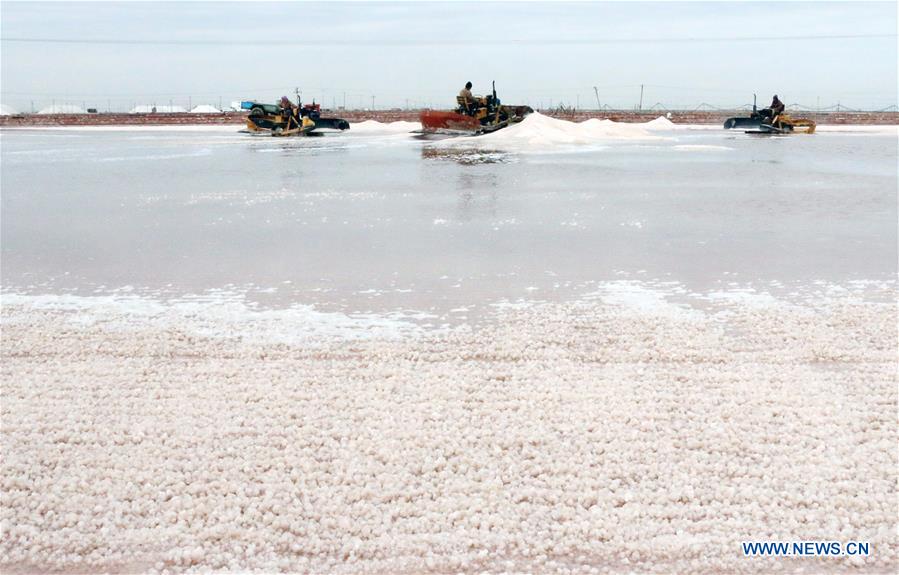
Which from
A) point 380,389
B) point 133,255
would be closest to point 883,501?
point 380,389

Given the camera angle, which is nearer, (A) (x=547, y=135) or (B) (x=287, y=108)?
(A) (x=547, y=135)

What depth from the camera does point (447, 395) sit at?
464 cm

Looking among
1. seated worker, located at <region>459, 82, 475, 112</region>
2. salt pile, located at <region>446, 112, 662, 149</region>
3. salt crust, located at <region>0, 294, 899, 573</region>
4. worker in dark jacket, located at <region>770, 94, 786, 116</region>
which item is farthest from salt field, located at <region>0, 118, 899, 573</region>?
worker in dark jacket, located at <region>770, 94, 786, 116</region>

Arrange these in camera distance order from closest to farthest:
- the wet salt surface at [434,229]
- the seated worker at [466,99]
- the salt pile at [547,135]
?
the wet salt surface at [434,229], the salt pile at [547,135], the seated worker at [466,99]

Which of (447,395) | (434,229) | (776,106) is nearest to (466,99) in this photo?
(776,106)

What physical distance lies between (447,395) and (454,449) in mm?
698

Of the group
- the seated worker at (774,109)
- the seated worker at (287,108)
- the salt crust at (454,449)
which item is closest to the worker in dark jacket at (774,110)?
the seated worker at (774,109)

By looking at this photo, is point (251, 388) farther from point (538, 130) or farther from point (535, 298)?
point (538, 130)

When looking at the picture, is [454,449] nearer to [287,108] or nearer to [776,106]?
[287,108]

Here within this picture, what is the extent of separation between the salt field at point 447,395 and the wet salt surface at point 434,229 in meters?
0.07

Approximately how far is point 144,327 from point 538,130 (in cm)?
2896

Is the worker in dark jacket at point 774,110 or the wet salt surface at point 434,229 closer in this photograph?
the wet salt surface at point 434,229

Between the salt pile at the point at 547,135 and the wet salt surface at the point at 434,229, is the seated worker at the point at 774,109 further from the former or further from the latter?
the wet salt surface at the point at 434,229

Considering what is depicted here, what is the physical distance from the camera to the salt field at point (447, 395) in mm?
3281
